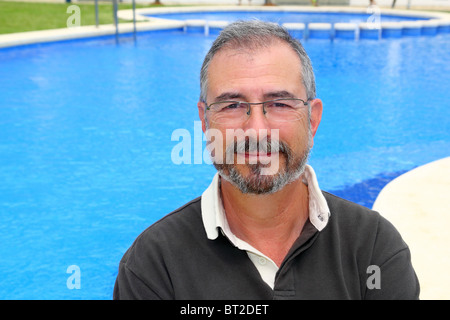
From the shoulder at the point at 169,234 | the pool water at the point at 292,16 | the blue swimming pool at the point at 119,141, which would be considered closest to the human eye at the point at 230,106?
the shoulder at the point at 169,234

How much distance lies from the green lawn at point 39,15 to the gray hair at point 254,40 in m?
15.1

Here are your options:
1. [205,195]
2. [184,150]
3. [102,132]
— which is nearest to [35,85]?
[102,132]

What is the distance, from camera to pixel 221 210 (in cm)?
184

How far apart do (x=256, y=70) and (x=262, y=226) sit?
1.72 feet

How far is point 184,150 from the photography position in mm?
8688

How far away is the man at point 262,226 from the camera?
5.55 feet

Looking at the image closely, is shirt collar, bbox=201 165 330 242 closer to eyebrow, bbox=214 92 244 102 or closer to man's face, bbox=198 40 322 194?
man's face, bbox=198 40 322 194

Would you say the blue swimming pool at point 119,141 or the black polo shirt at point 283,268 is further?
the blue swimming pool at point 119,141

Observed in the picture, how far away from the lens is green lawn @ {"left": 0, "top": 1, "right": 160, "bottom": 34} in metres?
16.6

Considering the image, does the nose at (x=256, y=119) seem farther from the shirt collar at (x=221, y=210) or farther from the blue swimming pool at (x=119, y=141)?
the blue swimming pool at (x=119, y=141)

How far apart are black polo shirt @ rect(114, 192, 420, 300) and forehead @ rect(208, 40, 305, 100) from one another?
1.54ft
